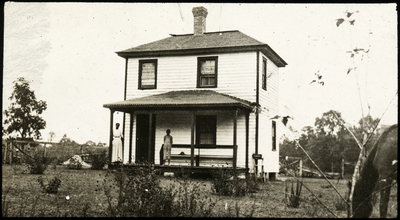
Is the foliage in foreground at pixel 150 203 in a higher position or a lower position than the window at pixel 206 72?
lower

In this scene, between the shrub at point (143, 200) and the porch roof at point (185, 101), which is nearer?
the shrub at point (143, 200)

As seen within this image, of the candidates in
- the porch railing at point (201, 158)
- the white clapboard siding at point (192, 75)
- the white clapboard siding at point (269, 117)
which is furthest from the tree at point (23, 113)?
the white clapboard siding at point (269, 117)

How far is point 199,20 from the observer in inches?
869

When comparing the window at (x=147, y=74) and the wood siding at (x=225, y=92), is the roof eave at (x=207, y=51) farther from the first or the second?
the window at (x=147, y=74)

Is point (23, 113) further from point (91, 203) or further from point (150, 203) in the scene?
Result: point (150, 203)

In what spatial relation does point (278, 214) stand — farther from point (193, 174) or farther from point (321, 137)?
point (193, 174)

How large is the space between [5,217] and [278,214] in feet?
17.9

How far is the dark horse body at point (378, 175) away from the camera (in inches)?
271

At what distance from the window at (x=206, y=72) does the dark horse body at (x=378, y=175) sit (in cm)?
1267

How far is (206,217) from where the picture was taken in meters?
8.07

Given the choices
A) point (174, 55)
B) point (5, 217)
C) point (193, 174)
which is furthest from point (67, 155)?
point (5, 217)

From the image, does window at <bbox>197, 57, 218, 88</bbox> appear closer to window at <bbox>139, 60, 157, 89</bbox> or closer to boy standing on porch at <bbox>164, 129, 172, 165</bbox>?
window at <bbox>139, 60, 157, 89</bbox>

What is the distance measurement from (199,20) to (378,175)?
1612 cm

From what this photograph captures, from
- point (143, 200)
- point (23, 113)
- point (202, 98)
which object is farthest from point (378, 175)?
point (202, 98)
